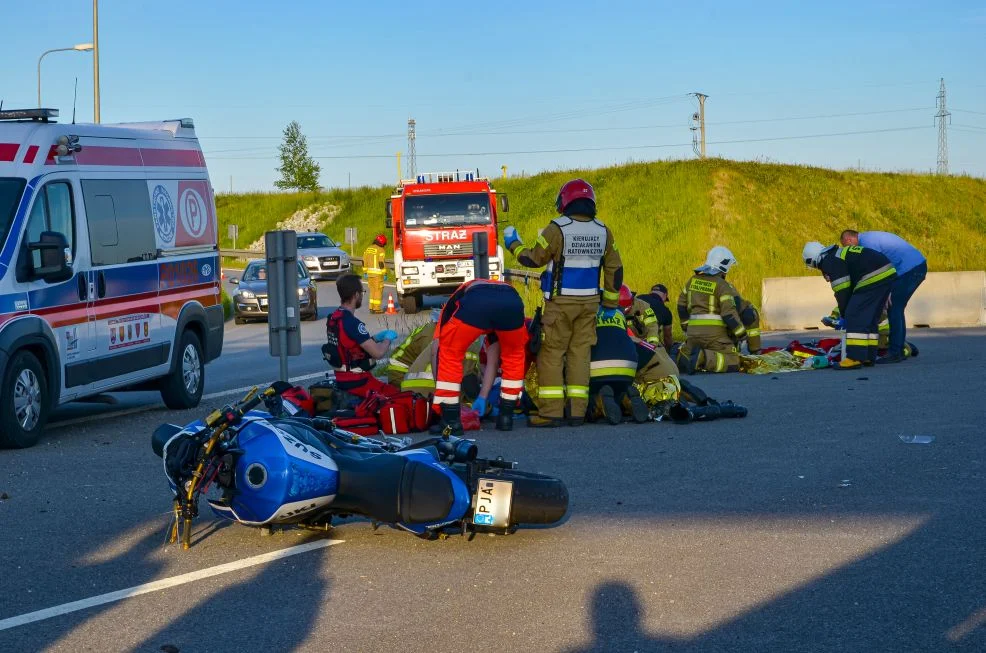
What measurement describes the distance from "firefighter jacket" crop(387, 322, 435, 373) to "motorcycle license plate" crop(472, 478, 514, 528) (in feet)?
18.8

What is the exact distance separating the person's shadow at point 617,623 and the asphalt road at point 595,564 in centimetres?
1

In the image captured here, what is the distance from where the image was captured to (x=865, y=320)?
15164 mm

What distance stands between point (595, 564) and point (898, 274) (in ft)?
37.8

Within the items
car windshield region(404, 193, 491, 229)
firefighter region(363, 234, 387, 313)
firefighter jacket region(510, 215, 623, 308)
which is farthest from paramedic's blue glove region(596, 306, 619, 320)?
firefighter region(363, 234, 387, 313)

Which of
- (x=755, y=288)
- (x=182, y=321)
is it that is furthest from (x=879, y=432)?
(x=755, y=288)

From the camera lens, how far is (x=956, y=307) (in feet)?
75.9

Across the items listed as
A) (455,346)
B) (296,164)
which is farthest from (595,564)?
(296,164)

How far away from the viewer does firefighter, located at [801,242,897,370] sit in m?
15.1

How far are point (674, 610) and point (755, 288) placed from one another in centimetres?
2362

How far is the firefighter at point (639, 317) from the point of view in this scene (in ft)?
45.3

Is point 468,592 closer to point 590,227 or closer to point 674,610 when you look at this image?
point 674,610

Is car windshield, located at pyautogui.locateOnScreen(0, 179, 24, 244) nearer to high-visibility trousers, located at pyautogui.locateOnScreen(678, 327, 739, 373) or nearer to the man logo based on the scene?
the man logo

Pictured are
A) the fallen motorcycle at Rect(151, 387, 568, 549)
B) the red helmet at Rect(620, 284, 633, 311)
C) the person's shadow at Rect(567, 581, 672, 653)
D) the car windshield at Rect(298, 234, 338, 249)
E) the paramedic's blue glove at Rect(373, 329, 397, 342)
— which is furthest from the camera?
the car windshield at Rect(298, 234, 338, 249)

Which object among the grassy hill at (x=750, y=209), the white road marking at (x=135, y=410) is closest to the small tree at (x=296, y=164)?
the grassy hill at (x=750, y=209)
